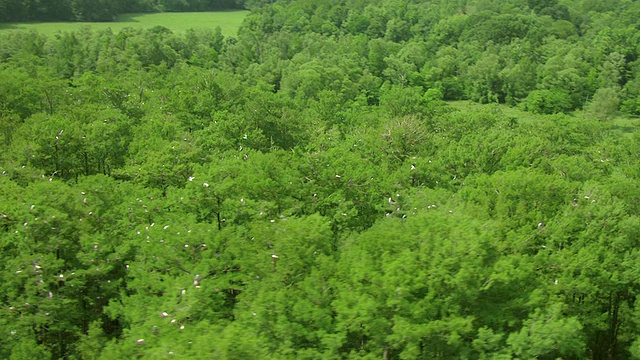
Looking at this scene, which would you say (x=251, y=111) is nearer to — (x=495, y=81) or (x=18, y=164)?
(x=18, y=164)

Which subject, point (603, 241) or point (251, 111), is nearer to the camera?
point (603, 241)

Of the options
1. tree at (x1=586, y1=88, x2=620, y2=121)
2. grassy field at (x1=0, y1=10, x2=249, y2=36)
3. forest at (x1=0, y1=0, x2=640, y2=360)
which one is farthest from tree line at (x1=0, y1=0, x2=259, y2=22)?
tree at (x1=586, y1=88, x2=620, y2=121)

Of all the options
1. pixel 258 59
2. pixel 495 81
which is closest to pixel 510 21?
pixel 495 81

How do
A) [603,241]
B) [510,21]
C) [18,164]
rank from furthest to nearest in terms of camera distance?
[510,21], [18,164], [603,241]

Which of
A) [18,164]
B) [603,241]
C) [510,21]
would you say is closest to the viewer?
[603,241]

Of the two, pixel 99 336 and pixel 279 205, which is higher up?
pixel 279 205

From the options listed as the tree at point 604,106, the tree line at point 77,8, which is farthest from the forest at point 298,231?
the tree line at point 77,8

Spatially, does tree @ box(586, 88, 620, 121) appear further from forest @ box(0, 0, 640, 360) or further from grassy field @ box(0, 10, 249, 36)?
grassy field @ box(0, 10, 249, 36)

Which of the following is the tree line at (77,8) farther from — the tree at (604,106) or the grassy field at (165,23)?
the tree at (604,106)
